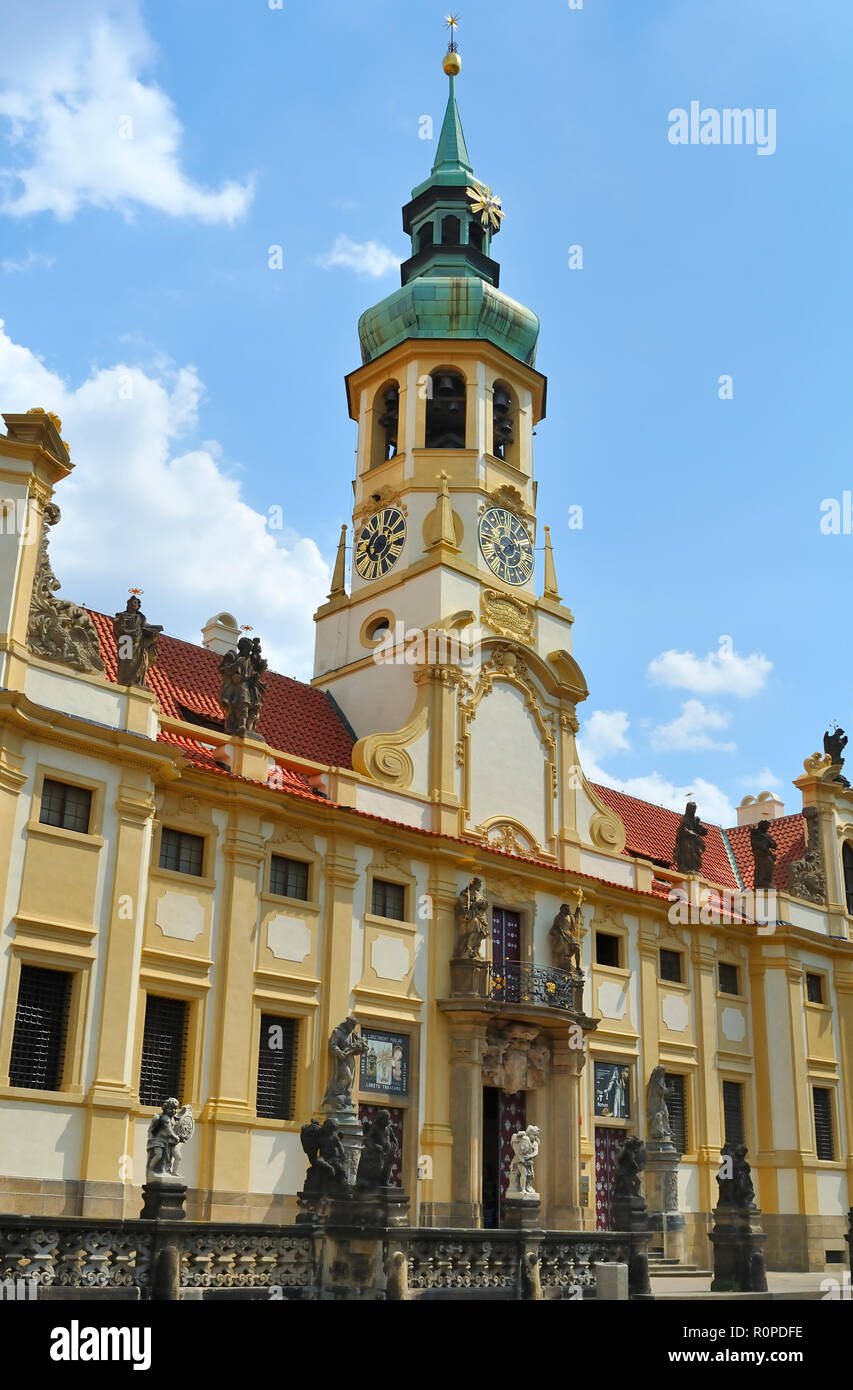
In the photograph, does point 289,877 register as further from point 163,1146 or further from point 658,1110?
point 658,1110

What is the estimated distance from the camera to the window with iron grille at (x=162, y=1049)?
77.3 ft

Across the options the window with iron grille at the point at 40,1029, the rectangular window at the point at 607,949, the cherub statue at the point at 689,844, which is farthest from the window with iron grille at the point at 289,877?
the cherub statue at the point at 689,844

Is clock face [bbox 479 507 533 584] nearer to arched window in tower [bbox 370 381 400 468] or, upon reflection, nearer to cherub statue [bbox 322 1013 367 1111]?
arched window in tower [bbox 370 381 400 468]

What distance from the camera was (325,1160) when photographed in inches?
712

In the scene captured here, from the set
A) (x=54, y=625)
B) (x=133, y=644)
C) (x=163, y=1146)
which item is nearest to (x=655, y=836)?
(x=133, y=644)

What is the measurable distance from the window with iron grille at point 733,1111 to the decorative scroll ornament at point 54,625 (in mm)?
20508

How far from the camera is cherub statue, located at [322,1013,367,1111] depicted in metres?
25.2

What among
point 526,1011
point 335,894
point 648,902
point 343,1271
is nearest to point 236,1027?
point 335,894

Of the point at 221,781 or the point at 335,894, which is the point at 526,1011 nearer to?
the point at 335,894

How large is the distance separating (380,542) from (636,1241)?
1989 cm

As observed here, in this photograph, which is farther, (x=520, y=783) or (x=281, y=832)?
(x=520, y=783)

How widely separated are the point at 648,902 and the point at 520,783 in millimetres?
4809
